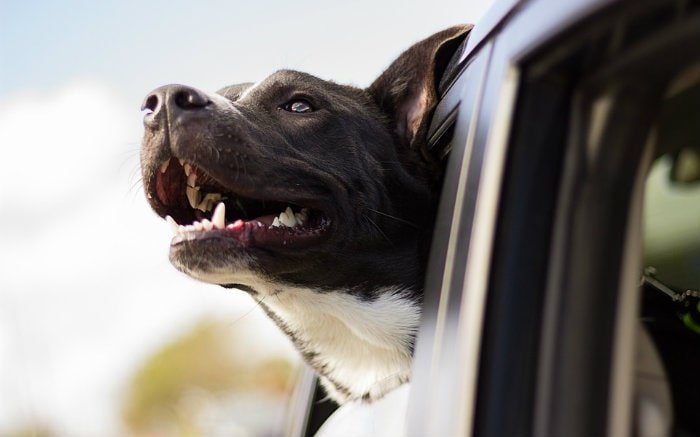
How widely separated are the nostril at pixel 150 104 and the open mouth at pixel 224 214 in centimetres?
16

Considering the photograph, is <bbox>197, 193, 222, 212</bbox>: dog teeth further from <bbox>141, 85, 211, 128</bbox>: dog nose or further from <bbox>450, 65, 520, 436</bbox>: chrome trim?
<bbox>450, 65, 520, 436</bbox>: chrome trim

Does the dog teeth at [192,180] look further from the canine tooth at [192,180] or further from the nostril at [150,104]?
the nostril at [150,104]

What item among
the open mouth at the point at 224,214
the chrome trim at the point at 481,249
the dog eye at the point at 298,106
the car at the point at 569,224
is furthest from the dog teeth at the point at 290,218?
the chrome trim at the point at 481,249

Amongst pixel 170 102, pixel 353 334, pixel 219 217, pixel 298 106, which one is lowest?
pixel 353 334

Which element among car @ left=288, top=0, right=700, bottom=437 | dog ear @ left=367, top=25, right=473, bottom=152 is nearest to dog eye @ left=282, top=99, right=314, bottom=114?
dog ear @ left=367, top=25, right=473, bottom=152

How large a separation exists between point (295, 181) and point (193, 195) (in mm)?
337

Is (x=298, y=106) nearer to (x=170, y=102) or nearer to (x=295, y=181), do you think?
(x=295, y=181)

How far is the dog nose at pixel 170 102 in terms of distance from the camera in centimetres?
265

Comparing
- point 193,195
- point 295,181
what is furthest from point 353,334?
point 193,195

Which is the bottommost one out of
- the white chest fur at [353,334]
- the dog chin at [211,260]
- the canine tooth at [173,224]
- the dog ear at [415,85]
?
the white chest fur at [353,334]

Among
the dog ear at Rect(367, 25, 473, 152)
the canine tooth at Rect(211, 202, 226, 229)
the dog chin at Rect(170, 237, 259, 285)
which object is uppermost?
the dog ear at Rect(367, 25, 473, 152)

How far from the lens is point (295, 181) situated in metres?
2.84

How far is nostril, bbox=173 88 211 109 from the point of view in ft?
8.82

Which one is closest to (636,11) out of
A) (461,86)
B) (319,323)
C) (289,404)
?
(461,86)
